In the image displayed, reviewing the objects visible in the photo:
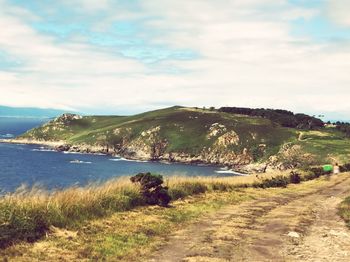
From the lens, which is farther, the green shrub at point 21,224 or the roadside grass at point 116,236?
the green shrub at point 21,224

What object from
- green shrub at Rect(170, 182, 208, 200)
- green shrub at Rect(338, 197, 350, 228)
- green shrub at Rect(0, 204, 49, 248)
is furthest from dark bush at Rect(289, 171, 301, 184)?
green shrub at Rect(0, 204, 49, 248)

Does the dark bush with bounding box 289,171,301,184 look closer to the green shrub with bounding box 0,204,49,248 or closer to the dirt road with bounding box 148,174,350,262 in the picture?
the dirt road with bounding box 148,174,350,262

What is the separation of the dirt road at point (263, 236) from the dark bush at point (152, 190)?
2895 millimetres

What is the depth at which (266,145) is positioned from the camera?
19225 cm

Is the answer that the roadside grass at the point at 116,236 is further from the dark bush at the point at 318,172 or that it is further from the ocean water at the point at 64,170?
the ocean water at the point at 64,170

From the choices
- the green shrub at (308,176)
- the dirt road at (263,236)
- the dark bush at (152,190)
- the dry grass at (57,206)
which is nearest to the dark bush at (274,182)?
the green shrub at (308,176)

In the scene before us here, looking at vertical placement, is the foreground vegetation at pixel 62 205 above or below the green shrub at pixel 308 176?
above

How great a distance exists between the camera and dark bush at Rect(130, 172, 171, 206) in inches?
862

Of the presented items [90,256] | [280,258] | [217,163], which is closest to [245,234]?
[280,258]

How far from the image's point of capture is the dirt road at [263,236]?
44.3ft

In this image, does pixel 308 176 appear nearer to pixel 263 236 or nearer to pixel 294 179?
pixel 294 179

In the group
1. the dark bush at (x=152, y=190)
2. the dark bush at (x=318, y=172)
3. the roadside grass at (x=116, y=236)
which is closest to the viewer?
the roadside grass at (x=116, y=236)

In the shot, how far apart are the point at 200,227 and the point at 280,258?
4998 millimetres

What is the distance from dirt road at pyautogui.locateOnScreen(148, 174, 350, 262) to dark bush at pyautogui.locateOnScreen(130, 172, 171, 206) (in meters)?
2.89
